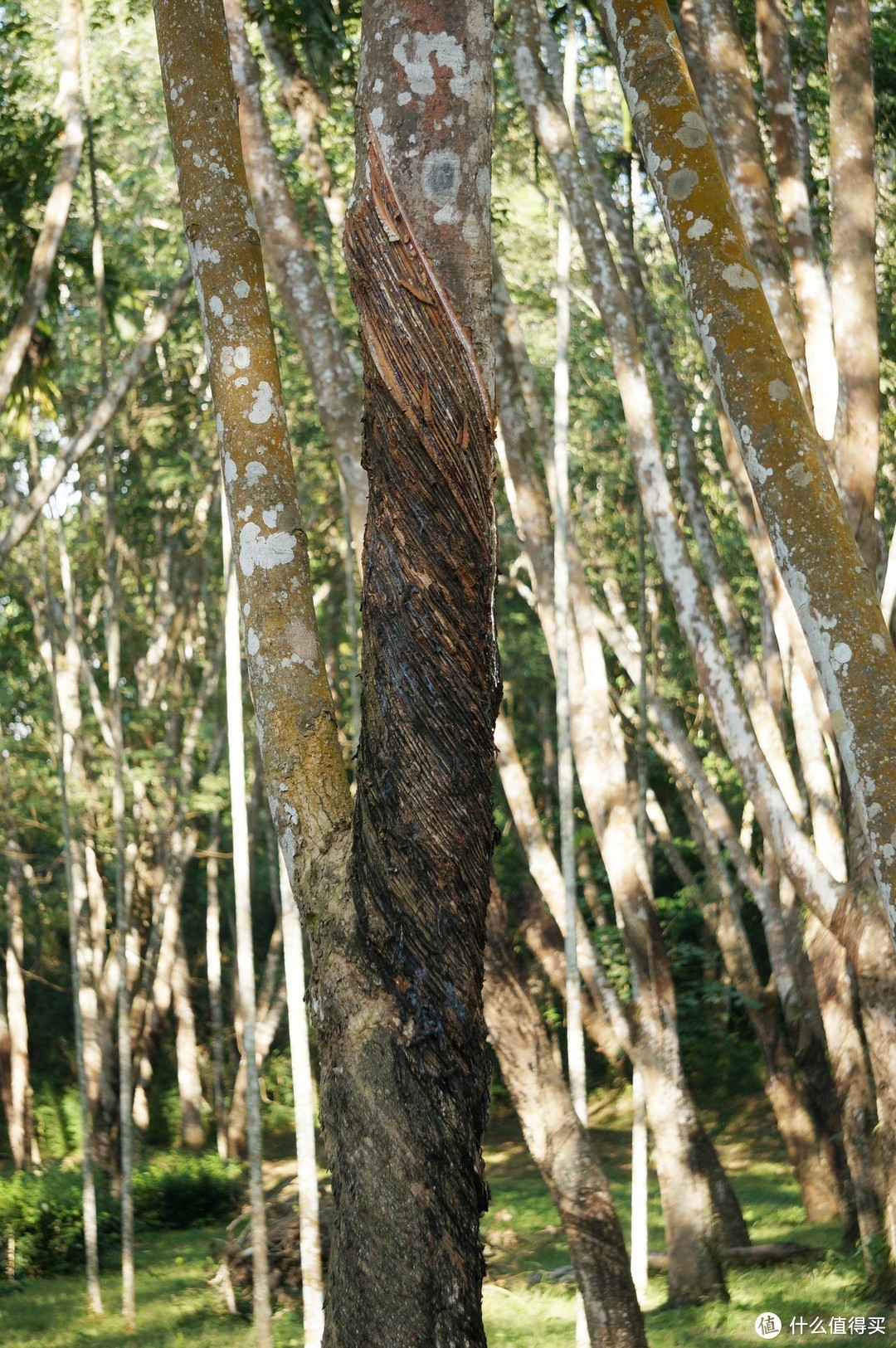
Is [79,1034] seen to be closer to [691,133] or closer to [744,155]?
[744,155]

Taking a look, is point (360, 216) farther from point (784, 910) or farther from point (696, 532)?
point (784, 910)

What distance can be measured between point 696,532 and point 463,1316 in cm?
606

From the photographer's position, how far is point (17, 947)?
1465 centimetres

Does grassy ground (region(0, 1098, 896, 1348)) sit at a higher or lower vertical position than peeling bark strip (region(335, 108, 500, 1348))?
lower

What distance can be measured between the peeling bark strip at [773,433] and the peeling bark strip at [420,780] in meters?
1.00

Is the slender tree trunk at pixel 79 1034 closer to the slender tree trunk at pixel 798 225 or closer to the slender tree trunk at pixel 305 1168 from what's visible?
the slender tree trunk at pixel 305 1168

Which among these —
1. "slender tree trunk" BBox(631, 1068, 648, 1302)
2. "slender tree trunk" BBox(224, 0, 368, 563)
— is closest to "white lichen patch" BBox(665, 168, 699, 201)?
"slender tree trunk" BBox(224, 0, 368, 563)

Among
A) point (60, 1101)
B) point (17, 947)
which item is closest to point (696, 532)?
point (17, 947)

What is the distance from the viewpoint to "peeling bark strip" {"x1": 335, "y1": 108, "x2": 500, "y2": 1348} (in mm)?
1821

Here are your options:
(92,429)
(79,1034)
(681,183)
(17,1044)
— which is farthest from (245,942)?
(17,1044)

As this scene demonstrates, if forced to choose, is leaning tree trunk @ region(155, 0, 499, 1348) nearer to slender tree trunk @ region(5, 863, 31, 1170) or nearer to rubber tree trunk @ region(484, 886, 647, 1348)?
rubber tree trunk @ region(484, 886, 647, 1348)

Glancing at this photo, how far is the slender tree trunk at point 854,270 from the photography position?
4.55m

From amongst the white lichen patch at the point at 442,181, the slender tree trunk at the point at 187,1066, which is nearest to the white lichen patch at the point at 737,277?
the white lichen patch at the point at 442,181

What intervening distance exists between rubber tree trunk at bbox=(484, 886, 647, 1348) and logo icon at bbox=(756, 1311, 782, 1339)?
43.6 inches
